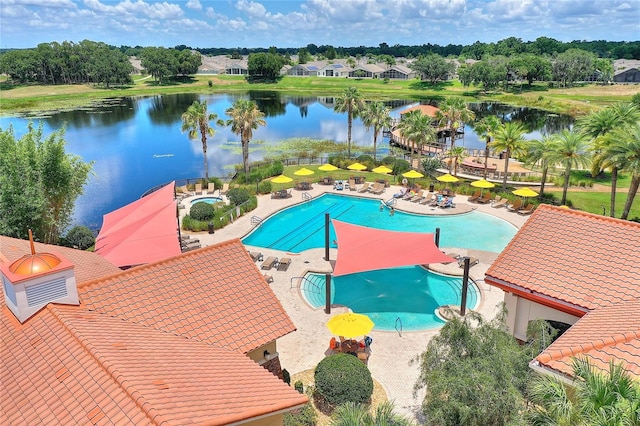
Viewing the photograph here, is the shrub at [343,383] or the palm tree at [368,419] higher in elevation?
the palm tree at [368,419]

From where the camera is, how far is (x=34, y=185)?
2356 cm

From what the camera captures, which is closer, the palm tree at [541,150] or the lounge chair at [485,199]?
the palm tree at [541,150]

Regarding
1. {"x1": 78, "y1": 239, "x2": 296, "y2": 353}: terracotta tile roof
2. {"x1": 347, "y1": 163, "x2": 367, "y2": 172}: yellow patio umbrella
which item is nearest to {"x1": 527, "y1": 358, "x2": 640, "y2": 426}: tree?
{"x1": 78, "y1": 239, "x2": 296, "y2": 353}: terracotta tile roof

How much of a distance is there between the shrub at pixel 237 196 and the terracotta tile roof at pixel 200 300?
69.5 feet

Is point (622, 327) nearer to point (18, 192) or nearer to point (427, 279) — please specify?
point (427, 279)

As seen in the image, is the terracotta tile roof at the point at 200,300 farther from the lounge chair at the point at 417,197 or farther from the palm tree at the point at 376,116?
the palm tree at the point at 376,116

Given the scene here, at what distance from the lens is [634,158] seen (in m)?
24.9

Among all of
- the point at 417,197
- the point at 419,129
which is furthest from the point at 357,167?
the point at 417,197

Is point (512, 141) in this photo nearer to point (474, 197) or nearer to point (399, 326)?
point (474, 197)

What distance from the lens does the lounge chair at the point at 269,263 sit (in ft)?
87.2

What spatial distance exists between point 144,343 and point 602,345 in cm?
1145

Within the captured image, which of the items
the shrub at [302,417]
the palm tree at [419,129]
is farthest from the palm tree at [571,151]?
the shrub at [302,417]

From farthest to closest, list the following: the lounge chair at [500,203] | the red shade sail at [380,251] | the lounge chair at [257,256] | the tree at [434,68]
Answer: the tree at [434,68], the lounge chair at [500,203], the lounge chair at [257,256], the red shade sail at [380,251]

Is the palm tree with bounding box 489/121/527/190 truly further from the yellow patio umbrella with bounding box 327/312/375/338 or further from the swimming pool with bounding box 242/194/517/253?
the yellow patio umbrella with bounding box 327/312/375/338
